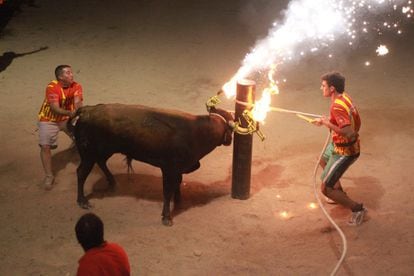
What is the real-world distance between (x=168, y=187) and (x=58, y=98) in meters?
2.31

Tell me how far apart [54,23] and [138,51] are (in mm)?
3955

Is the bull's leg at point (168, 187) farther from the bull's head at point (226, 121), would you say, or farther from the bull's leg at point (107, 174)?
the bull's leg at point (107, 174)

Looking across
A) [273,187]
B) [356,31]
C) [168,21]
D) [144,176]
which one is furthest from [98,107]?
→ [356,31]

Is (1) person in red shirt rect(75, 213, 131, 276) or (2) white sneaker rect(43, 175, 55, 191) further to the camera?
(2) white sneaker rect(43, 175, 55, 191)

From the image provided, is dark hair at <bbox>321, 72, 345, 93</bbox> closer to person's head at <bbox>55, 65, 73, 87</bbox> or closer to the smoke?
person's head at <bbox>55, 65, 73, 87</bbox>

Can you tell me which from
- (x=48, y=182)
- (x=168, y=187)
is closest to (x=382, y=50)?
(x=168, y=187)

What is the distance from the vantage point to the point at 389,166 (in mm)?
8109

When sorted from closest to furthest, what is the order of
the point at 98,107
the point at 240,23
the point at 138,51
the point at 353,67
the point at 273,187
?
the point at 98,107 → the point at 273,187 → the point at 353,67 → the point at 138,51 → the point at 240,23

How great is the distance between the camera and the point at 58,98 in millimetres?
7344

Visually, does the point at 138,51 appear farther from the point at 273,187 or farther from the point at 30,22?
the point at 273,187

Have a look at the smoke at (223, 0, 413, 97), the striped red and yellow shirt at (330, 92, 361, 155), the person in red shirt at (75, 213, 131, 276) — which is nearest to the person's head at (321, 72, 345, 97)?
the striped red and yellow shirt at (330, 92, 361, 155)

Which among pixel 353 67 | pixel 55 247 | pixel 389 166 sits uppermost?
pixel 353 67

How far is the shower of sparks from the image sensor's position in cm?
1380

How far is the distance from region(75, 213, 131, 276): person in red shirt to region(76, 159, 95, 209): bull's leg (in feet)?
10.0
